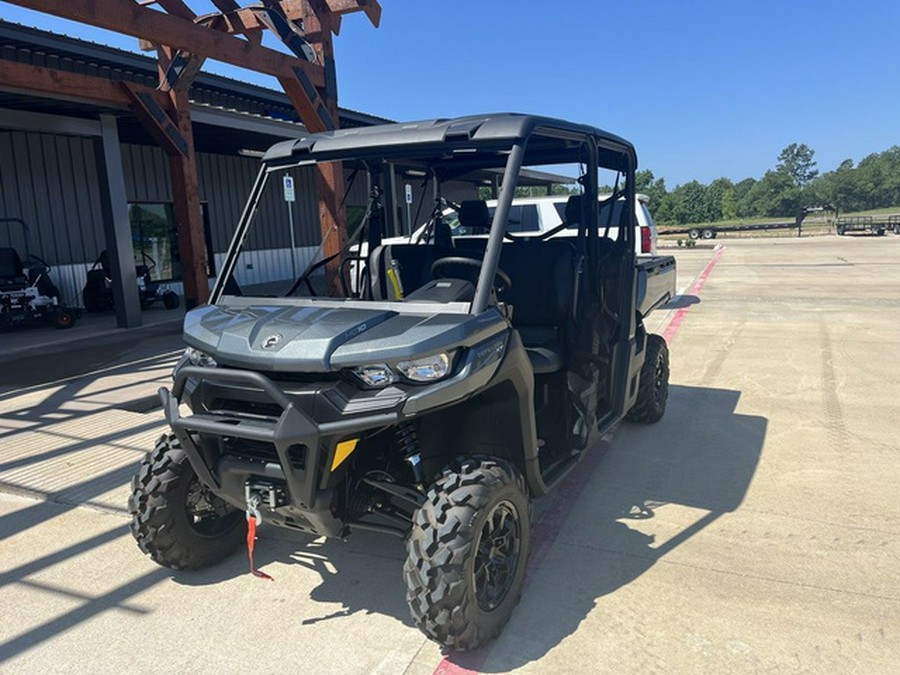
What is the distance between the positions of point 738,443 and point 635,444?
0.77m

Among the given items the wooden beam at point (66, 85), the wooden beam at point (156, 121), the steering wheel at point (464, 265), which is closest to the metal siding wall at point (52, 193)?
the wooden beam at point (156, 121)

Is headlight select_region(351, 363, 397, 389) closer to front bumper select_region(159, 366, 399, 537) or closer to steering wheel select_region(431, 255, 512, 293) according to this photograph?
front bumper select_region(159, 366, 399, 537)

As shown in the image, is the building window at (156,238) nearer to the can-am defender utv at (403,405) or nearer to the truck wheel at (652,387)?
the truck wheel at (652,387)

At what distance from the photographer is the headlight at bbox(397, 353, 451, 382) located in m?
2.45

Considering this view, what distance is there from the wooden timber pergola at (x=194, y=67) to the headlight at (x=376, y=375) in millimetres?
5761

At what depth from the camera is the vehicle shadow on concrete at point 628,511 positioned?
2.80 m

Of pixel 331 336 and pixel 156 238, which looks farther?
pixel 156 238

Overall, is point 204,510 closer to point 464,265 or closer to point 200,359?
point 200,359

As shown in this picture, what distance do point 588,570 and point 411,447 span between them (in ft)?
3.91

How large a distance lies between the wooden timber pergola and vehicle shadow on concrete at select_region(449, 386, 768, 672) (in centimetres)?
483

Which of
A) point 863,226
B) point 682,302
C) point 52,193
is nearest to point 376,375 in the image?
point 682,302

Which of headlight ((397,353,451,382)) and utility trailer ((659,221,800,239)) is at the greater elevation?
utility trailer ((659,221,800,239))

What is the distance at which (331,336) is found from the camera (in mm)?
2506

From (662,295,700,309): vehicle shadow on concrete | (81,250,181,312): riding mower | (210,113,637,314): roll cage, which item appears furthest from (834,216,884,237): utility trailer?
(210,113,637,314): roll cage
